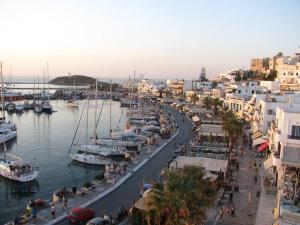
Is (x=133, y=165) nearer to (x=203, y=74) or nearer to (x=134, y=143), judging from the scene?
(x=134, y=143)

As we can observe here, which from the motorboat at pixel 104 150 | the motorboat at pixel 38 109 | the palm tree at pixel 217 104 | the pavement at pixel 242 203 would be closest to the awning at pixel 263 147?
the pavement at pixel 242 203

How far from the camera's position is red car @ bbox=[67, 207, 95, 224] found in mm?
25109

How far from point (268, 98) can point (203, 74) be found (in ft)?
470

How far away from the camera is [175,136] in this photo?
60062 millimetres

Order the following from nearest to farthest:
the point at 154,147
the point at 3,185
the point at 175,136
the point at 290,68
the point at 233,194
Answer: the point at 233,194
the point at 3,185
the point at 154,147
the point at 175,136
the point at 290,68

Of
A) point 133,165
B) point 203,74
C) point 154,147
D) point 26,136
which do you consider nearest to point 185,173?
point 133,165

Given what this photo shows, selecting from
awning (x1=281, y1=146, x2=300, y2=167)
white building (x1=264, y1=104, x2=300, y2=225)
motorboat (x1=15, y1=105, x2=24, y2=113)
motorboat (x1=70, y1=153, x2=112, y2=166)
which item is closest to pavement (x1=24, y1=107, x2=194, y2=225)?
motorboat (x1=70, y1=153, x2=112, y2=166)

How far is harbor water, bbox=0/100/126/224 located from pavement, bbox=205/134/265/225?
17340mm

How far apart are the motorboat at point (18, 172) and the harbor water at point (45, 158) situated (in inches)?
26.6

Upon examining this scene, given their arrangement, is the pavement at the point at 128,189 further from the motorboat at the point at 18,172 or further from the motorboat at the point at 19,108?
the motorboat at the point at 19,108

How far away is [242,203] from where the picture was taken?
28703 mm

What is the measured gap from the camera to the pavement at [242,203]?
25275 millimetres

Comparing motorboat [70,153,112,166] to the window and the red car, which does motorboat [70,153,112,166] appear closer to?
the red car

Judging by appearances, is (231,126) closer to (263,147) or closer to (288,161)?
(263,147)
